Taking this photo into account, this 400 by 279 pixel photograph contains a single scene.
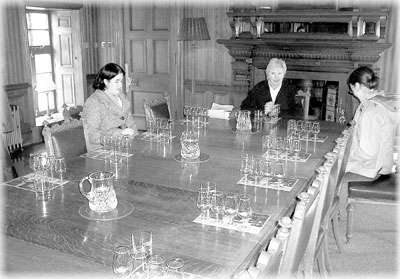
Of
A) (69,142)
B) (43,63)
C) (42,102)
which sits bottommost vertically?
(42,102)

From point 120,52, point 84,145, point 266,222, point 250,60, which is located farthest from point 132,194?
point 120,52

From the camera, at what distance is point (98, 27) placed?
6895mm

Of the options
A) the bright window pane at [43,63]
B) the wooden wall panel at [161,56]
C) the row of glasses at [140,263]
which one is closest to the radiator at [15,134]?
the bright window pane at [43,63]

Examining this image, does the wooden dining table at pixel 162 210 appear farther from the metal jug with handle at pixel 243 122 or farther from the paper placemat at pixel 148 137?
the metal jug with handle at pixel 243 122

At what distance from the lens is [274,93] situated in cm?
447

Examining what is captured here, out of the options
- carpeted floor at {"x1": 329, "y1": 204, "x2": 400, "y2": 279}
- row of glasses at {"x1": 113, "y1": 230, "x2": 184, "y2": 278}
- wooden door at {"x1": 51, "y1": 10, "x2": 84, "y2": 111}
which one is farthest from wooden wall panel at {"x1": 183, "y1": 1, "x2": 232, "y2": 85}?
row of glasses at {"x1": 113, "y1": 230, "x2": 184, "y2": 278}

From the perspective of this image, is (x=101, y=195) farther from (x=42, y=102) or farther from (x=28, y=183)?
(x=42, y=102)

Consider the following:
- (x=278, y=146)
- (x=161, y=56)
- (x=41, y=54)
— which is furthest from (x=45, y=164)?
(x=41, y=54)

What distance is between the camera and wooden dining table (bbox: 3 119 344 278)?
1.64m

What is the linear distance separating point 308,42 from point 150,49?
234 centimetres

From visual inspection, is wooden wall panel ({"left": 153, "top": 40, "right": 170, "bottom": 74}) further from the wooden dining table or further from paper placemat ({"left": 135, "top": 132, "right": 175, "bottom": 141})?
the wooden dining table

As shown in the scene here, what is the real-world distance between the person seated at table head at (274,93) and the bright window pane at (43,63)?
13.6 ft

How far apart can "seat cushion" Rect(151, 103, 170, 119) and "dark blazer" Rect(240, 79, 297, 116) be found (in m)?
0.78

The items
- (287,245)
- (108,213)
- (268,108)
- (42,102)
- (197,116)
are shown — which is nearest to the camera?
(287,245)
